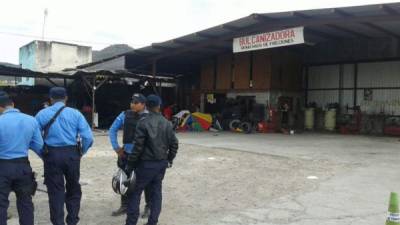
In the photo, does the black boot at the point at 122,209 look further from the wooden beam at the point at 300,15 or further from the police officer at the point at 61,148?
the wooden beam at the point at 300,15

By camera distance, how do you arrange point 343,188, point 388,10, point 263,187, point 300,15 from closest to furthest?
point 343,188, point 263,187, point 388,10, point 300,15

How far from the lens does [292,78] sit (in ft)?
75.9

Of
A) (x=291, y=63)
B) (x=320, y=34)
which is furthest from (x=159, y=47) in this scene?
(x=320, y=34)

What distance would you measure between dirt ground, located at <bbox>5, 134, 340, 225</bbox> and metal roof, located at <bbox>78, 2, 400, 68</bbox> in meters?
6.28

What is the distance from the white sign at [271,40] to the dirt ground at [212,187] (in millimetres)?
5948

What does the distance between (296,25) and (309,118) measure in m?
6.89

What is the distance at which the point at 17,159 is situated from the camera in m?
4.88

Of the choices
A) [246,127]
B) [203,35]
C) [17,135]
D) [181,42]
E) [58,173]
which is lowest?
[246,127]

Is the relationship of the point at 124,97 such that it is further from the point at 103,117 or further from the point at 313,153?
the point at 313,153

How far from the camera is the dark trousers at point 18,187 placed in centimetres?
478

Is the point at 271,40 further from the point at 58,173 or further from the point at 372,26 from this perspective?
the point at 58,173

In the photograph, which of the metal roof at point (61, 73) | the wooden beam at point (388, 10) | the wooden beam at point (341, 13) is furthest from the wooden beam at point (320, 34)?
the metal roof at point (61, 73)

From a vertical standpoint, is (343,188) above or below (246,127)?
below

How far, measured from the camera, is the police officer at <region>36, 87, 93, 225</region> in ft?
17.0
